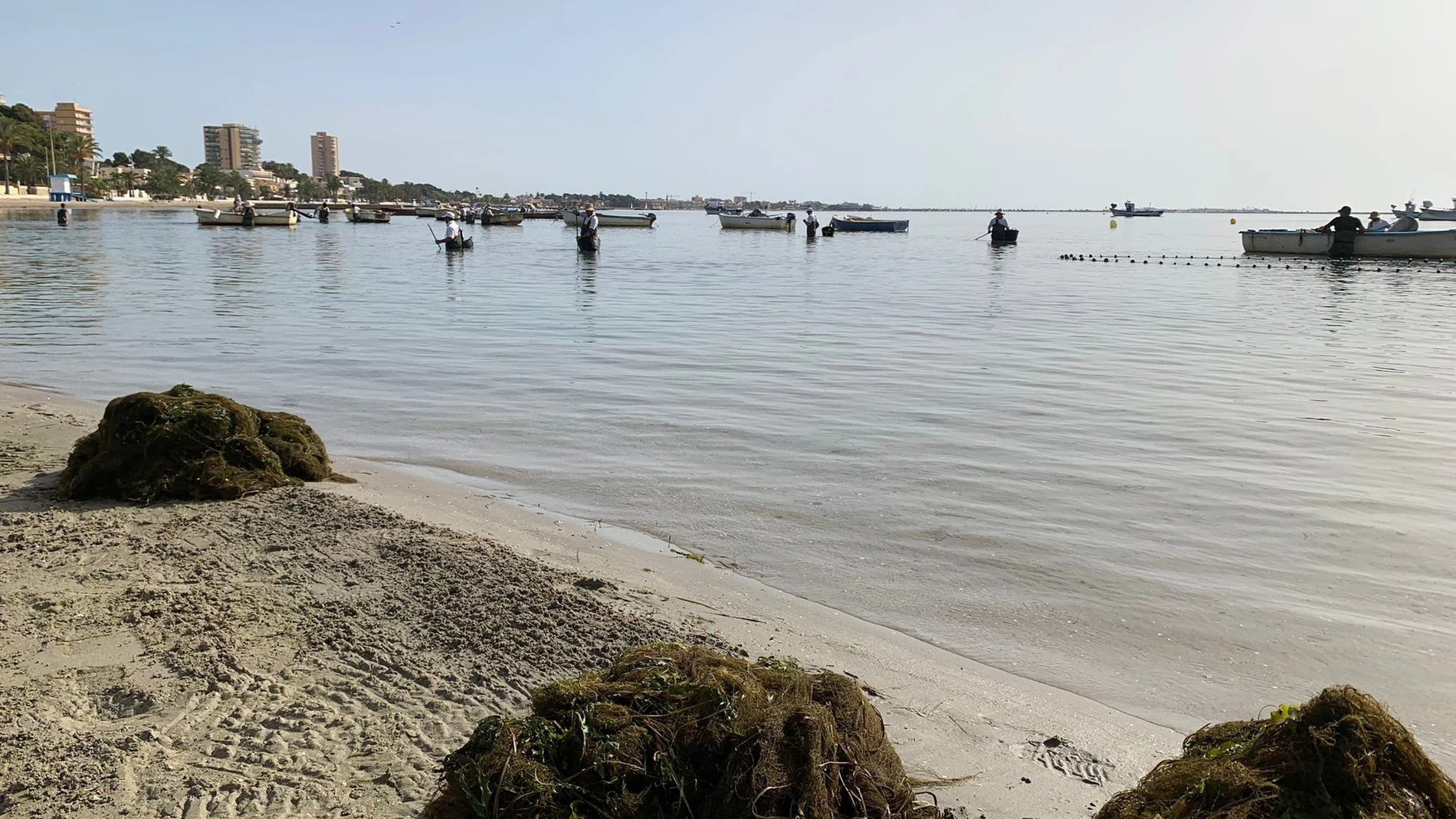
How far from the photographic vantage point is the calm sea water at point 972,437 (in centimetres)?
569

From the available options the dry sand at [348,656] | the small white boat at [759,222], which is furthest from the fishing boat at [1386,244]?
the dry sand at [348,656]

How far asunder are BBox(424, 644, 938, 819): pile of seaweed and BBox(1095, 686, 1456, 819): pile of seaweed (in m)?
0.80

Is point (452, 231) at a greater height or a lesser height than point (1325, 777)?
greater

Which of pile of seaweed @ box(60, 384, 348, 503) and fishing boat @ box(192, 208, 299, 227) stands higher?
fishing boat @ box(192, 208, 299, 227)

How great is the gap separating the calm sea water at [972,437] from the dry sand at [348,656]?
2.27 ft

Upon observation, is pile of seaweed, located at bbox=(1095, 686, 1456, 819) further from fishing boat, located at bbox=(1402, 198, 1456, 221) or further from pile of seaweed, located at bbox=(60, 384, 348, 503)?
fishing boat, located at bbox=(1402, 198, 1456, 221)

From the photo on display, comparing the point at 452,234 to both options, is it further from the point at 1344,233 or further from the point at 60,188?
the point at 60,188

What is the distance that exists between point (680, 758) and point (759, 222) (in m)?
84.6

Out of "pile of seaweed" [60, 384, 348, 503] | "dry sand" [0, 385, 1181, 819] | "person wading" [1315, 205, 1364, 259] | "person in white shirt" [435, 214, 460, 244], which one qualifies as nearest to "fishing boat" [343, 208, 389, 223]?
"person in white shirt" [435, 214, 460, 244]

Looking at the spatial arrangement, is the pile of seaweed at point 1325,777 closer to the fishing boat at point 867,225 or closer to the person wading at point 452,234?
the person wading at point 452,234

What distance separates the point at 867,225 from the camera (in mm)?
83188

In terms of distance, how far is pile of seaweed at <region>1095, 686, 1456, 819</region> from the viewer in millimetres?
2600

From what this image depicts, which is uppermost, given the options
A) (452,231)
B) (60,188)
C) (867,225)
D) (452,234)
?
(60,188)

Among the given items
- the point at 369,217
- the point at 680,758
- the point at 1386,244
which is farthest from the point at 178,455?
the point at 369,217
